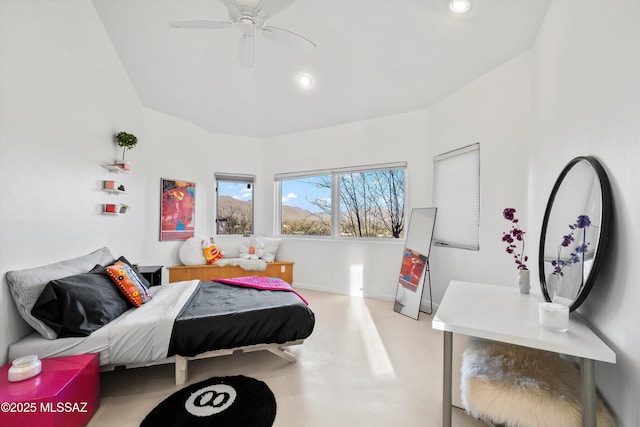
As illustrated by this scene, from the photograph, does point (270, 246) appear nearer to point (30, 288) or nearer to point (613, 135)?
point (30, 288)

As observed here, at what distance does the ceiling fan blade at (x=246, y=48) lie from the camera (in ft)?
7.84

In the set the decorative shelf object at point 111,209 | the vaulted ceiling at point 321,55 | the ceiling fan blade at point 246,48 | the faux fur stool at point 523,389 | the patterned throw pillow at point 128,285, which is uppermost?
the vaulted ceiling at point 321,55

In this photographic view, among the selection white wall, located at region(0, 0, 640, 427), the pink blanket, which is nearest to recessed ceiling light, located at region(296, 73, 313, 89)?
white wall, located at region(0, 0, 640, 427)

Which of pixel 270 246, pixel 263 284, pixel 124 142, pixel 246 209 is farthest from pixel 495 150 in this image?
pixel 246 209

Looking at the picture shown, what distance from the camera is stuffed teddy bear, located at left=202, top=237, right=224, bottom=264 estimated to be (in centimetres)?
443

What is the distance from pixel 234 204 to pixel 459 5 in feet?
13.6

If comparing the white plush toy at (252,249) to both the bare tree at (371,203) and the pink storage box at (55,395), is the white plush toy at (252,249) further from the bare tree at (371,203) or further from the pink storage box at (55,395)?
the pink storage box at (55,395)

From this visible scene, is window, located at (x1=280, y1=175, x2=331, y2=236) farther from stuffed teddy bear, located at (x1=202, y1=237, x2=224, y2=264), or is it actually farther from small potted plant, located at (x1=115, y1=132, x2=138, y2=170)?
small potted plant, located at (x1=115, y1=132, x2=138, y2=170)

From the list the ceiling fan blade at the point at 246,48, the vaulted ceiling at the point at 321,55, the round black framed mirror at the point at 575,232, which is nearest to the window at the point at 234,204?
the vaulted ceiling at the point at 321,55

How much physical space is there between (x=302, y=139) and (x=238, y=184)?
1.40m

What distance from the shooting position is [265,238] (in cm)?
495

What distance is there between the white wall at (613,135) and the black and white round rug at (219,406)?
167 cm

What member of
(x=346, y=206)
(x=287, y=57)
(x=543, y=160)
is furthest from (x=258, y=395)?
A: (x=287, y=57)

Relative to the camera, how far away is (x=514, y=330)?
126 cm
